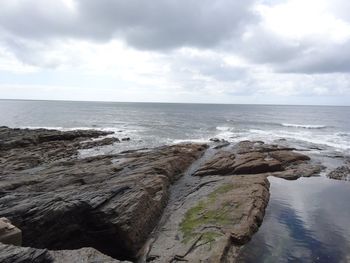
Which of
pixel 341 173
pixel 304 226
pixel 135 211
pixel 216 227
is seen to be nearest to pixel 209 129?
pixel 341 173

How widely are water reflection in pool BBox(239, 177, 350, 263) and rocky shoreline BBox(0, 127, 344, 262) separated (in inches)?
35.4

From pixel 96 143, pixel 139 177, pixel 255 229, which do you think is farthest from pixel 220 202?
pixel 96 143

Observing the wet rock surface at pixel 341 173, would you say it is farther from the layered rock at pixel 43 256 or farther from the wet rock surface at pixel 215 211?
the layered rock at pixel 43 256

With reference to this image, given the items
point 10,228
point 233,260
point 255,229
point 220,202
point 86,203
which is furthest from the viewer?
point 220,202

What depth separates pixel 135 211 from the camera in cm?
1742

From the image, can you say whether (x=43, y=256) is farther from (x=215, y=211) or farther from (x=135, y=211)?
(x=215, y=211)

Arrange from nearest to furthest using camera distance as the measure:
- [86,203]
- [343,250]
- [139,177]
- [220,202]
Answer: [343,250] < [86,203] < [220,202] < [139,177]

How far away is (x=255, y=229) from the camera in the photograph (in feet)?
60.1

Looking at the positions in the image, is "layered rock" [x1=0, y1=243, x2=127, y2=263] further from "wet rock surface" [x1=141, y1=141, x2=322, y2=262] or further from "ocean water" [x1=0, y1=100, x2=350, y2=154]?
"ocean water" [x1=0, y1=100, x2=350, y2=154]

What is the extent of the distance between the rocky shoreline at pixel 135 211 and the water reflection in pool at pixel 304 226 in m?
0.90

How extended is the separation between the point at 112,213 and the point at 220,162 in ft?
55.2

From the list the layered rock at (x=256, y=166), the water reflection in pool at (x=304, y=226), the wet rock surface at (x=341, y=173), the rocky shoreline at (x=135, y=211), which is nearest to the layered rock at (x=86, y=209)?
the rocky shoreline at (x=135, y=211)

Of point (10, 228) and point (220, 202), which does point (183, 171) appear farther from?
point (10, 228)

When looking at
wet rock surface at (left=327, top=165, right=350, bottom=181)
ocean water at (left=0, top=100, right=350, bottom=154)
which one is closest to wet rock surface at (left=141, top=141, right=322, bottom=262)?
wet rock surface at (left=327, top=165, right=350, bottom=181)
